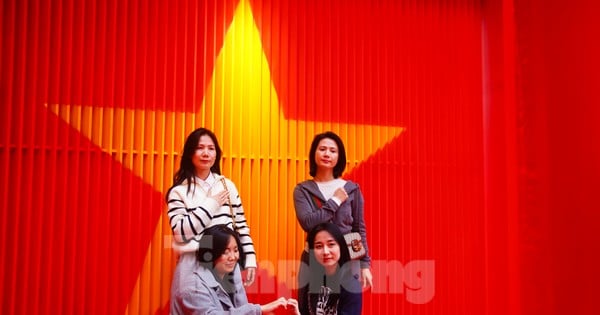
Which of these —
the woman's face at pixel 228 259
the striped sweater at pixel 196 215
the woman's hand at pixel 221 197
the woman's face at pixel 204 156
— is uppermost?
the woman's face at pixel 204 156

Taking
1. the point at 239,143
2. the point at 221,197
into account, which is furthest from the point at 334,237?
the point at 239,143

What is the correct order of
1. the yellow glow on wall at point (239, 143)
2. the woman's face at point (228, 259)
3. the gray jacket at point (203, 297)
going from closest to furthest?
the gray jacket at point (203, 297), the woman's face at point (228, 259), the yellow glow on wall at point (239, 143)

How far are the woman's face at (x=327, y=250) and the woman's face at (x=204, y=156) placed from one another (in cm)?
68

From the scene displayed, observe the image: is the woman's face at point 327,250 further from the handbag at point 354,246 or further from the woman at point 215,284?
the woman at point 215,284

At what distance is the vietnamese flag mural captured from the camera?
3.72m

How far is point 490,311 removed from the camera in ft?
14.6

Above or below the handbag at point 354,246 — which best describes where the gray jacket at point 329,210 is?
above

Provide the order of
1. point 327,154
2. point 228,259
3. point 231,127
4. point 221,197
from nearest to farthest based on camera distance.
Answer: point 228,259 → point 221,197 → point 327,154 → point 231,127

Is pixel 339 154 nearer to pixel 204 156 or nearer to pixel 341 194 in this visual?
pixel 341 194

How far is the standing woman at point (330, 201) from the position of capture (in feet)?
11.1

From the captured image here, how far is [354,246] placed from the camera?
3.40 m

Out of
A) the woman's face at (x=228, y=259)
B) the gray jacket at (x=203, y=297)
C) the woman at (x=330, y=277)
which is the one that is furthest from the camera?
the woman at (x=330, y=277)

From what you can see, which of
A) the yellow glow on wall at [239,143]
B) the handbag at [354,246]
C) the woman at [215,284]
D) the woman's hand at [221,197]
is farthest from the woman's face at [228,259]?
the yellow glow on wall at [239,143]

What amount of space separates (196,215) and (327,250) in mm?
681
